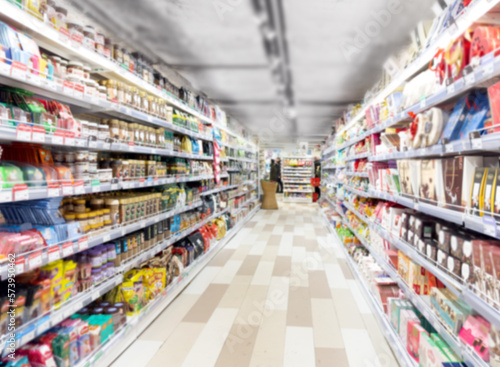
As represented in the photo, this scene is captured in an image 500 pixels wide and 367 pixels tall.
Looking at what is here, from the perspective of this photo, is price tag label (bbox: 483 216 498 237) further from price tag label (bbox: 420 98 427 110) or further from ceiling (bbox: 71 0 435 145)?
ceiling (bbox: 71 0 435 145)

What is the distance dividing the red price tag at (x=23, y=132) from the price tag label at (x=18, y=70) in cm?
24

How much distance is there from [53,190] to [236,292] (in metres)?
2.38

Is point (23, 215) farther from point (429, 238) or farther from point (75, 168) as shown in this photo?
point (429, 238)

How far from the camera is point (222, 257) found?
16.6ft

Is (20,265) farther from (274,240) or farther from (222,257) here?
(274,240)

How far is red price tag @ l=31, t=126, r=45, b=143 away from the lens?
1.66m

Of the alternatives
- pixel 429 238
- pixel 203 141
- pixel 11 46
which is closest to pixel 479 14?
pixel 429 238

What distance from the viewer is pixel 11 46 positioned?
1600mm

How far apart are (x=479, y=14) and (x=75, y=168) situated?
251 cm

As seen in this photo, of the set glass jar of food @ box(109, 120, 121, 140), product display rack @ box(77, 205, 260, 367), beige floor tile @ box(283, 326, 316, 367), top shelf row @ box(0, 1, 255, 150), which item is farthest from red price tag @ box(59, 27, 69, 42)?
beige floor tile @ box(283, 326, 316, 367)

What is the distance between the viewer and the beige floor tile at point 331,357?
87.7 inches

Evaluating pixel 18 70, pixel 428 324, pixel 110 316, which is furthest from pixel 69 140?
pixel 428 324

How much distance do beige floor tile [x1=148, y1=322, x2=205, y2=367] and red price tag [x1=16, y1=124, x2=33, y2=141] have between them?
5.69ft

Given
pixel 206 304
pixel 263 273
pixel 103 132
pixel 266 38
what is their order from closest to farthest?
pixel 103 132 → pixel 206 304 → pixel 266 38 → pixel 263 273
